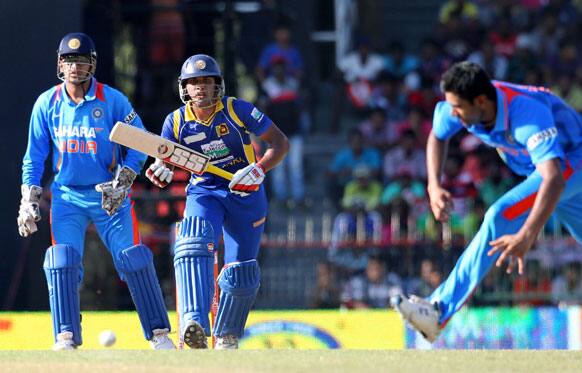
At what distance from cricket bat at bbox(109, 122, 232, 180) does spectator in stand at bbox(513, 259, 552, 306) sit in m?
5.70

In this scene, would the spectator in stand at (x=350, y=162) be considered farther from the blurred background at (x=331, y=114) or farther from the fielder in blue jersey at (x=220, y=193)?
the fielder in blue jersey at (x=220, y=193)

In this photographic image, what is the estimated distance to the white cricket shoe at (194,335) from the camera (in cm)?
827

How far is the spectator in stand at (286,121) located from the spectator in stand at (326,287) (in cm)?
297

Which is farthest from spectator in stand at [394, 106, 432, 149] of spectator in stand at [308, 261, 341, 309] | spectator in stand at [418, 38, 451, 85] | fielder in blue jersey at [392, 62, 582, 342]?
fielder in blue jersey at [392, 62, 582, 342]

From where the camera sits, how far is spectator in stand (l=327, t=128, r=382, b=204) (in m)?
16.4

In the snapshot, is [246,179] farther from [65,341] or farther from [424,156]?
[424,156]

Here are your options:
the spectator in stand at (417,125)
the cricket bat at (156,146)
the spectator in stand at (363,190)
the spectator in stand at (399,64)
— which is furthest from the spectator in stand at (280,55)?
the cricket bat at (156,146)

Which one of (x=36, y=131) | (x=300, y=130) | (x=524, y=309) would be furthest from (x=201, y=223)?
(x=300, y=130)

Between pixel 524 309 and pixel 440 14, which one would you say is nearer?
pixel 524 309

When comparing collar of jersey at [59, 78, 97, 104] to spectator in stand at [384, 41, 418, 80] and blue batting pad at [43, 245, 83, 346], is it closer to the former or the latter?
blue batting pad at [43, 245, 83, 346]

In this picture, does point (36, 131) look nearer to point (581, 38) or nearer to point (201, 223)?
point (201, 223)

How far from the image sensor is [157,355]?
283 inches

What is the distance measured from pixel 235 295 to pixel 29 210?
1.54 metres

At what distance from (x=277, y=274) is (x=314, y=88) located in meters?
5.59
